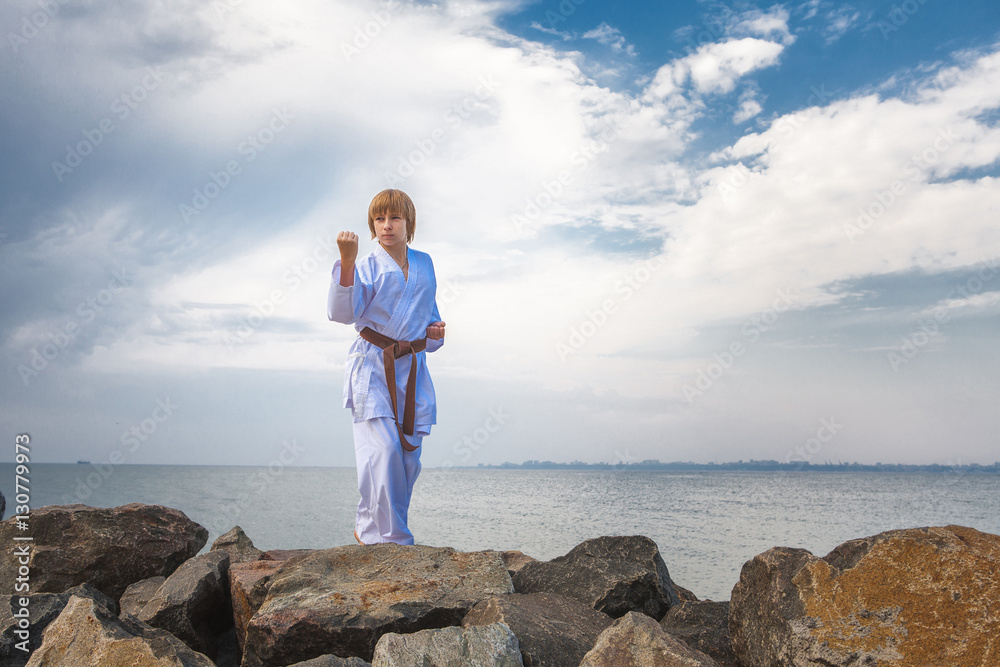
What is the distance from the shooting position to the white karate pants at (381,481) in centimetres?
570

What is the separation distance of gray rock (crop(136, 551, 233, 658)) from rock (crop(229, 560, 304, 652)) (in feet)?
0.48

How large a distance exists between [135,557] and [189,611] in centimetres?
183

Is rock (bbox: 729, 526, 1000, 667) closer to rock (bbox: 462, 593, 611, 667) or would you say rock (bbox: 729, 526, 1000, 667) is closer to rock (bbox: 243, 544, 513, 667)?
rock (bbox: 462, 593, 611, 667)

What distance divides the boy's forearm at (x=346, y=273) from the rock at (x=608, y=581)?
2.63 m

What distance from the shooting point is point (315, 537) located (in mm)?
20375

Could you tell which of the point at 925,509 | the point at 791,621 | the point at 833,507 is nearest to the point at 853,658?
the point at 791,621

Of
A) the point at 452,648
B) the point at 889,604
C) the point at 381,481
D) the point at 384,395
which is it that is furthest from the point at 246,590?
the point at 889,604

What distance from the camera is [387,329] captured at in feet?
19.3

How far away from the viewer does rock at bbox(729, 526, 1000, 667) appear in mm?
2986

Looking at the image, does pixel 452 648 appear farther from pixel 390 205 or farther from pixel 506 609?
pixel 390 205

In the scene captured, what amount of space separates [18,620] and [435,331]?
11.5ft

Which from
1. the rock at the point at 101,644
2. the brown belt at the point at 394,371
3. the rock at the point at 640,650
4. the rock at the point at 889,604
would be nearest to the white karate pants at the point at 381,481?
the brown belt at the point at 394,371

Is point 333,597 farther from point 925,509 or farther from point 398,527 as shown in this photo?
point 925,509

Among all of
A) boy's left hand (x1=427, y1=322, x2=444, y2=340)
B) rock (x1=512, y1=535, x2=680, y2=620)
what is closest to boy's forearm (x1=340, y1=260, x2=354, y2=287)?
boy's left hand (x1=427, y1=322, x2=444, y2=340)
